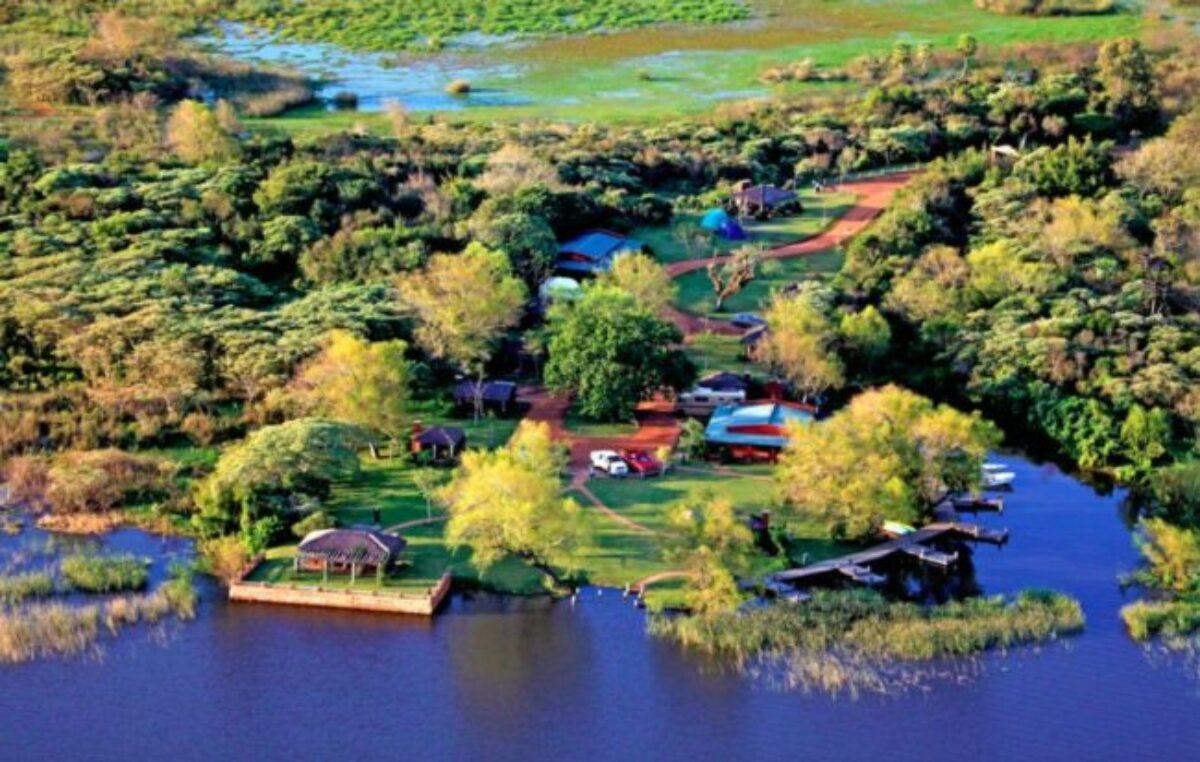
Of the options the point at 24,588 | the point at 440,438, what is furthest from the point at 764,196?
the point at 24,588

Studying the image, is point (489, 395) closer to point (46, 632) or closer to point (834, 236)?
point (46, 632)

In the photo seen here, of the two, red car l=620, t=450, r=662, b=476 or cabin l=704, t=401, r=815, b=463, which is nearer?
red car l=620, t=450, r=662, b=476

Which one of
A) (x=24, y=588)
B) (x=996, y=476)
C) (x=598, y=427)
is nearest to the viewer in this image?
(x=24, y=588)

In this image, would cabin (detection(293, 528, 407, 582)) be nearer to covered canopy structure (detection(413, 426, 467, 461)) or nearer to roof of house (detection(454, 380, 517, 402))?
covered canopy structure (detection(413, 426, 467, 461))

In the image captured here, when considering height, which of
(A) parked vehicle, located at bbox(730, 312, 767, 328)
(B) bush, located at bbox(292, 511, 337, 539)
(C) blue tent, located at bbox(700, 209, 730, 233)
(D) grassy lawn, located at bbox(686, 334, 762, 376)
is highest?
(C) blue tent, located at bbox(700, 209, 730, 233)

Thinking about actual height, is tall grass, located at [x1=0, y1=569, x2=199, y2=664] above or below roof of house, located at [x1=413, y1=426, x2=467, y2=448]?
below

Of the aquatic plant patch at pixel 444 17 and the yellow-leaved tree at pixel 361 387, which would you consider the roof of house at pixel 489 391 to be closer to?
the yellow-leaved tree at pixel 361 387

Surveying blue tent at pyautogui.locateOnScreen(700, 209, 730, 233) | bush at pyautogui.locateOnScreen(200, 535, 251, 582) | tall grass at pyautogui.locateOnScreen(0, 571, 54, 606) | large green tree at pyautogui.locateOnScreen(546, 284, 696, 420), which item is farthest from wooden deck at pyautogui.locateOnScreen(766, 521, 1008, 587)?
blue tent at pyautogui.locateOnScreen(700, 209, 730, 233)
